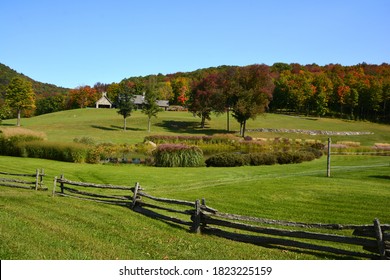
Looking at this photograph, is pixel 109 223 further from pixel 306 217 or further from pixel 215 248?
pixel 306 217

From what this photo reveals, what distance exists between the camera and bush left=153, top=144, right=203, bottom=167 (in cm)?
3238

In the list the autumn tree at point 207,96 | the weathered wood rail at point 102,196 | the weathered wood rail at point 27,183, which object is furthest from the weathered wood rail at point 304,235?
the autumn tree at point 207,96

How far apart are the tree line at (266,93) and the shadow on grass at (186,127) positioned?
249cm

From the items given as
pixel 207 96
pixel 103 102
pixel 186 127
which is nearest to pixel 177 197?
pixel 207 96

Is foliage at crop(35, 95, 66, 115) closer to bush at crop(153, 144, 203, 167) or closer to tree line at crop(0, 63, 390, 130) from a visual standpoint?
tree line at crop(0, 63, 390, 130)

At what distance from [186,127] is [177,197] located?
56775 mm

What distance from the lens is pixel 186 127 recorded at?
7488cm

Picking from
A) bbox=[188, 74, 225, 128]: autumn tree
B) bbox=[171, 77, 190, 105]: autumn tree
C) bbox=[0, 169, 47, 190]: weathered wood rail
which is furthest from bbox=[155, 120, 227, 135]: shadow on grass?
bbox=[171, 77, 190, 105]: autumn tree

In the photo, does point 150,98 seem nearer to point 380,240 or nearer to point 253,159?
point 253,159

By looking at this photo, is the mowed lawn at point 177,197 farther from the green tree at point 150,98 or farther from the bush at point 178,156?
the green tree at point 150,98

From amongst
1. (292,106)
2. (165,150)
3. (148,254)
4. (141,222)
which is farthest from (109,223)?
(292,106)

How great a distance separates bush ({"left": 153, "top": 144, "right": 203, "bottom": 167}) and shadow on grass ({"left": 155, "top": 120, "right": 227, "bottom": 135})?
34580 millimetres

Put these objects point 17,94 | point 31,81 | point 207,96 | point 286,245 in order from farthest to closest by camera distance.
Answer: point 31,81, point 17,94, point 207,96, point 286,245

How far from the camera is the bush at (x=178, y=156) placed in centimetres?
3238
